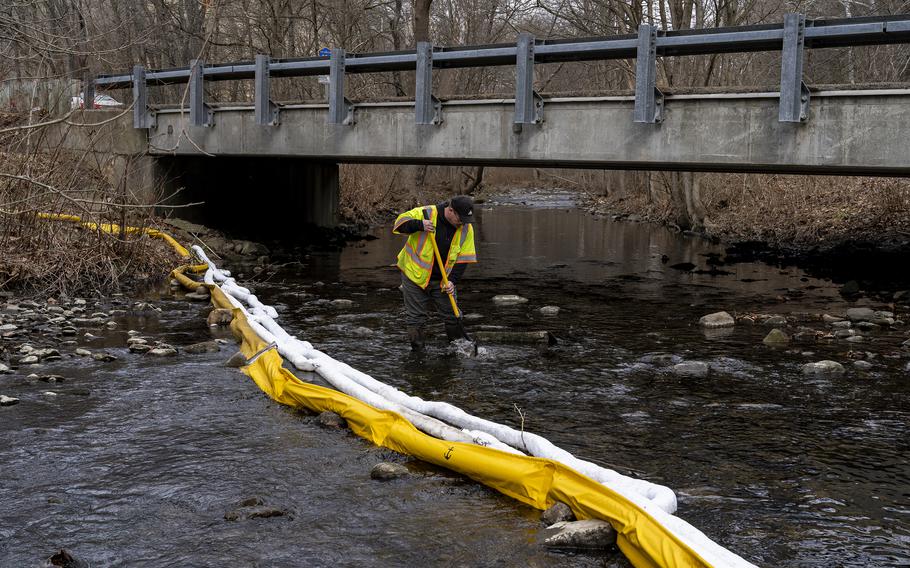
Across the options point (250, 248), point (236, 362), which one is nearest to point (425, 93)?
point (250, 248)

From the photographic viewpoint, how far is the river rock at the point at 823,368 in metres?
9.07

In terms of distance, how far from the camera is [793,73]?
37.1 feet

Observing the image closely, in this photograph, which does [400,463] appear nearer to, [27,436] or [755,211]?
[27,436]

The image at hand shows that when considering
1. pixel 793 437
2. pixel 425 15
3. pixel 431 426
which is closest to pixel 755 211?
pixel 425 15

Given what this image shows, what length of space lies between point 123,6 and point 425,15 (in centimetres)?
834

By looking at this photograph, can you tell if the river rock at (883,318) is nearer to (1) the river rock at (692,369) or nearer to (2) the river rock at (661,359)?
(2) the river rock at (661,359)

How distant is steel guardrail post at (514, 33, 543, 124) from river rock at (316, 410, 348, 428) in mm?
7377

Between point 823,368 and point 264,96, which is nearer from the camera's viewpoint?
point 823,368

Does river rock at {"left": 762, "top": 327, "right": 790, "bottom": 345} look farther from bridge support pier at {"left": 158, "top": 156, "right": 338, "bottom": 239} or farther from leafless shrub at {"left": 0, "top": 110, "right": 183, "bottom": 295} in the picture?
bridge support pier at {"left": 158, "top": 156, "right": 338, "bottom": 239}

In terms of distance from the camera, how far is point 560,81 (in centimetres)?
3816

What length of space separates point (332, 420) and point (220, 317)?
4.59m

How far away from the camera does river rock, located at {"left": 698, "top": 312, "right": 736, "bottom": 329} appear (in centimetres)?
1168

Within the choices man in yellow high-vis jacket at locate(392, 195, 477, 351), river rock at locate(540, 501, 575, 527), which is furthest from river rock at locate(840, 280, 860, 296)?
river rock at locate(540, 501, 575, 527)

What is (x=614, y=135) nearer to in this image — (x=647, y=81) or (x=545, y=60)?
(x=647, y=81)
